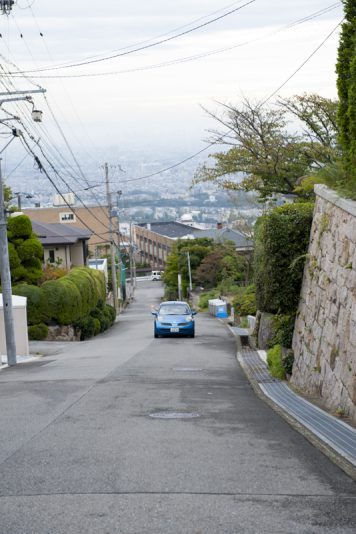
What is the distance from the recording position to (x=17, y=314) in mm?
29516

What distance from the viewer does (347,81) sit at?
12.4m

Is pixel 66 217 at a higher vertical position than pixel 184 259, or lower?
higher

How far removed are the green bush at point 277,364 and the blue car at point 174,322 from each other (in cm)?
1349

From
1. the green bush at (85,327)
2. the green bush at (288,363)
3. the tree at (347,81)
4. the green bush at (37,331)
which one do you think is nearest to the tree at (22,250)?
the green bush at (37,331)

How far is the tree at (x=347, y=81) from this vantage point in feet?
39.9

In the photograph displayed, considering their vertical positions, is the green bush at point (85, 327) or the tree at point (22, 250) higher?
the tree at point (22, 250)

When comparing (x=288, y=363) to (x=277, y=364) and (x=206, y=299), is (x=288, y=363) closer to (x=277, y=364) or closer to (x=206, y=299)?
(x=277, y=364)

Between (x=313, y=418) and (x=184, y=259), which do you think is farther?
(x=184, y=259)

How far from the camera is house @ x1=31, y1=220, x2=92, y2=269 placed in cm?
5956

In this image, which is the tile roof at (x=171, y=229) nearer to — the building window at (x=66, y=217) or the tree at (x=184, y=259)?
the building window at (x=66, y=217)

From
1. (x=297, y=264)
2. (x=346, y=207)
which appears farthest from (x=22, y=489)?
(x=297, y=264)

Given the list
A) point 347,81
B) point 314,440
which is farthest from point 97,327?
point 314,440

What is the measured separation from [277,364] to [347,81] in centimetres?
832

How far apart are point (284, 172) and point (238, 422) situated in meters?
19.2
